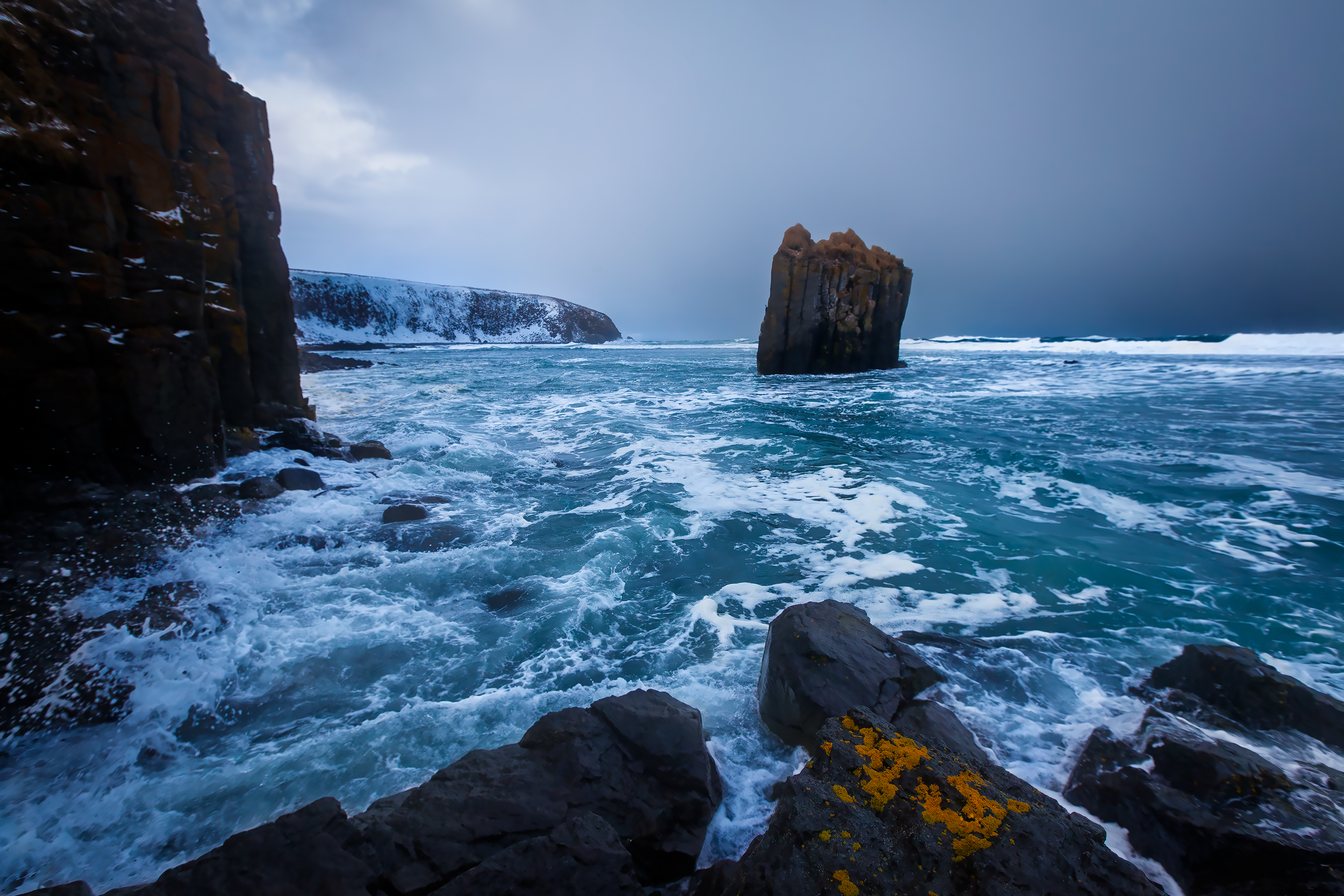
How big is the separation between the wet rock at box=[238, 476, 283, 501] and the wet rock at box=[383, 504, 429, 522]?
1.74 metres

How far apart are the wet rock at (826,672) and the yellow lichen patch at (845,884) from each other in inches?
56.3

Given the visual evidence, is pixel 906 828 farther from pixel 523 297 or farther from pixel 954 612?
pixel 523 297

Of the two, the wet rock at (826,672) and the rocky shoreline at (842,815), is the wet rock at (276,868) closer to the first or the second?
the rocky shoreline at (842,815)

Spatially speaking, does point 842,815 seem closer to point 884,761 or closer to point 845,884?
point 845,884

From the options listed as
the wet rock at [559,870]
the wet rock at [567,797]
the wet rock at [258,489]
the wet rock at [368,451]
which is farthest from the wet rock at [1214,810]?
the wet rock at [368,451]

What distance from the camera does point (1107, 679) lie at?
4.04 metres

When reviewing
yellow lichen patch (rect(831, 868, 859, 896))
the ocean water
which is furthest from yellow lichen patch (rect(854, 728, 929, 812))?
the ocean water

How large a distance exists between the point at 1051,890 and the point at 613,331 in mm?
140561

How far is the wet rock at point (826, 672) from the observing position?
132 inches

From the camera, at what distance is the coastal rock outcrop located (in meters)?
2.21

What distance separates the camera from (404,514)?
290 inches

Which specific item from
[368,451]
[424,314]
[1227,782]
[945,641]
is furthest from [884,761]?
[424,314]

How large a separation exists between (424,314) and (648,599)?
352 ft

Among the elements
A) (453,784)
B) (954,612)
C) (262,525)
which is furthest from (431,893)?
(262,525)
